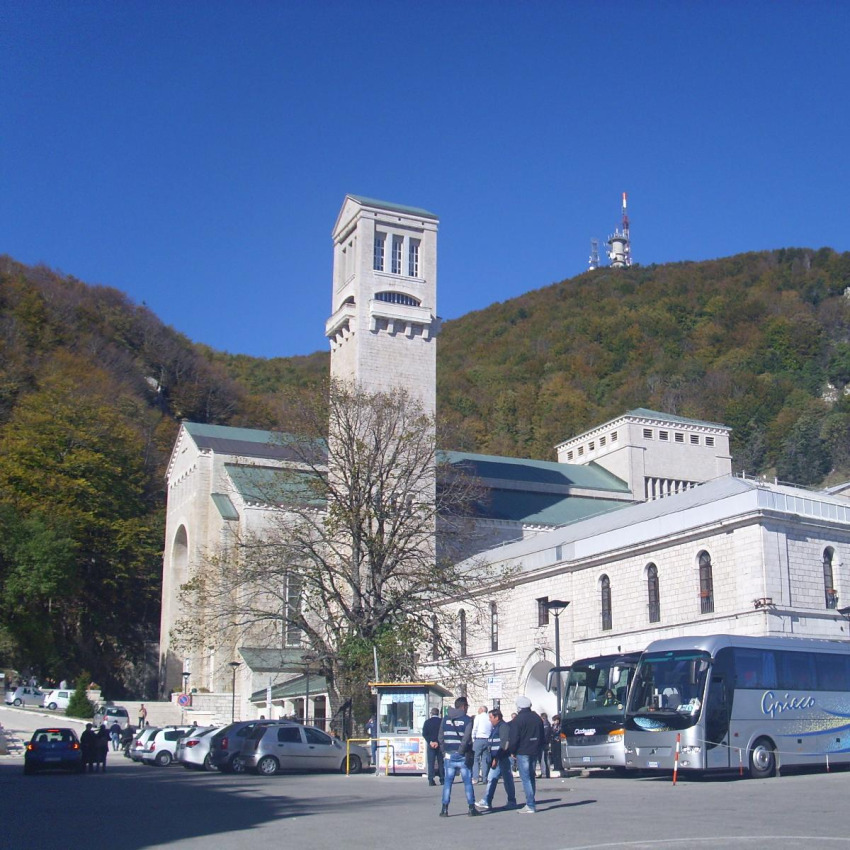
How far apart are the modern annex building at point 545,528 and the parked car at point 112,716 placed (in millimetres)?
4751

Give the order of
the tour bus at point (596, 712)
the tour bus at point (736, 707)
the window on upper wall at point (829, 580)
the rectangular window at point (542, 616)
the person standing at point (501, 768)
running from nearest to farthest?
the person standing at point (501, 768)
the tour bus at point (736, 707)
the tour bus at point (596, 712)
the window on upper wall at point (829, 580)
the rectangular window at point (542, 616)

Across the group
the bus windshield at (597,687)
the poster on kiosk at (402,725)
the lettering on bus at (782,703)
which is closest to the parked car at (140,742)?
the poster on kiosk at (402,725)

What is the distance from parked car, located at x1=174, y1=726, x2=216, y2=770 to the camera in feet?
91.4

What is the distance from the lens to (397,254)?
52.2 metres

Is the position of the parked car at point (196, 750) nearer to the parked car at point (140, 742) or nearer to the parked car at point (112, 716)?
the parked car at point (140, 742)

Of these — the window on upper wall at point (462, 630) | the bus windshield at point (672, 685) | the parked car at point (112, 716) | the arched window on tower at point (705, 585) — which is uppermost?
the arched window on tower at point (705, 585)

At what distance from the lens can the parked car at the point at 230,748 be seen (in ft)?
84.4

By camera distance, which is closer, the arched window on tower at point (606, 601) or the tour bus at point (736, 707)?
the tour bus at point (736, 707)

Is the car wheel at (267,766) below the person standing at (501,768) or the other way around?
below

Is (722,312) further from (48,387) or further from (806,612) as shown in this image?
(806,612)

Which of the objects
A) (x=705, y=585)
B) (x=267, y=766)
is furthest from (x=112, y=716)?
(x=705, y=585)

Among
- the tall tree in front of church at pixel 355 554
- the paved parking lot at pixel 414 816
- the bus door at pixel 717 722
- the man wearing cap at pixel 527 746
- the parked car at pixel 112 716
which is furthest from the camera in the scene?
the parked car at pixel 112 716

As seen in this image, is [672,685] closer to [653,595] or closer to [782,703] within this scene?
[782,703]

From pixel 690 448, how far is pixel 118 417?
36762mm
